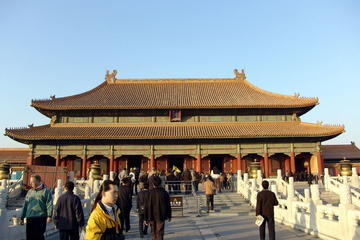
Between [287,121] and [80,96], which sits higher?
[80,96]

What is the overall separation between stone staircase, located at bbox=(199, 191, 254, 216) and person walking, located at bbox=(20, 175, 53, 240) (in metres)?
8.92

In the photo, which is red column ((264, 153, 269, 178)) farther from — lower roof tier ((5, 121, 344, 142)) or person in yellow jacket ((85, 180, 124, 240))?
person in yellow jacket ((85, 180, 124, 240))

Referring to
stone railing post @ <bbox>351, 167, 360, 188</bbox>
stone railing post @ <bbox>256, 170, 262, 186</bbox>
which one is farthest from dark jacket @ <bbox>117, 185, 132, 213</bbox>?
stone railing post @ <bbox>351, 167, 360, 188</bbox>

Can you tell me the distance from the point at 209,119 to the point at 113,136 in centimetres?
884

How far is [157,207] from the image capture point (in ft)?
23.3

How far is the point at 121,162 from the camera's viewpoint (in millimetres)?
29734

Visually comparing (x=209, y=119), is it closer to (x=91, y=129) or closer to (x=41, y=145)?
(x=91, y=129)

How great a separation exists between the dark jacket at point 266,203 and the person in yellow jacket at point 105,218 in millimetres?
4918

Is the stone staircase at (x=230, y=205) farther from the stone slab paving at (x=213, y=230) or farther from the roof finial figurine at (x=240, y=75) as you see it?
the roof finial figurine at (x=240, y=75)

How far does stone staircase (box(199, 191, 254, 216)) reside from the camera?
48.1 feet

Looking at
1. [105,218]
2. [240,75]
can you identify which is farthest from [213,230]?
[240,75]

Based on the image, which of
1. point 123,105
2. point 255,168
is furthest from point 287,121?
point 123,105

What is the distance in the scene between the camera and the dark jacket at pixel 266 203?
7973 millimetres

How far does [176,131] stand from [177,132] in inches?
10.3
